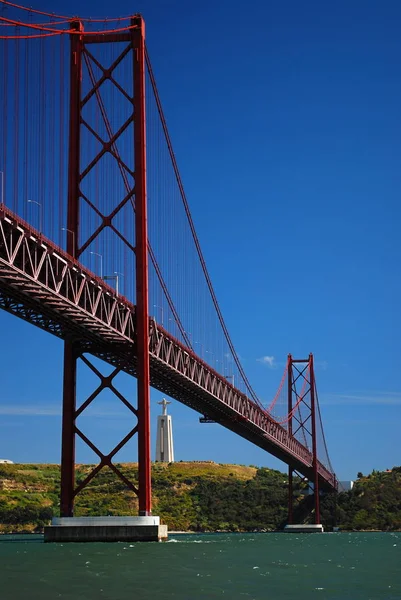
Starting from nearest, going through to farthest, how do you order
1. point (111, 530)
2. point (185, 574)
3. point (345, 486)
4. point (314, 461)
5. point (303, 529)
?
point (185, 574), point (111, 530), point (303, 529), point (314, 461), point (345, 486)

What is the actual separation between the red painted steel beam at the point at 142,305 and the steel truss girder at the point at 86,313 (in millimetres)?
527

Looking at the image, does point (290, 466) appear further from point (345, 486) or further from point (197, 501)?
point (345, 486)

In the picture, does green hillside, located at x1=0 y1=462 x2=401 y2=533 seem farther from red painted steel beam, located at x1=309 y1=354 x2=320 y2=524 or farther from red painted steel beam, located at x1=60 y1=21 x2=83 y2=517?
red painted steel beam, located at x1=60 y1=21 x2=83 y2=517

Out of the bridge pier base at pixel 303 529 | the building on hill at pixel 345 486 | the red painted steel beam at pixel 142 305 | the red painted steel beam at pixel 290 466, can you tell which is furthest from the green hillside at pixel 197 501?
the red painted steel beam at pixel 142 305

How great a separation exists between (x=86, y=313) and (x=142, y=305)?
14.4ft

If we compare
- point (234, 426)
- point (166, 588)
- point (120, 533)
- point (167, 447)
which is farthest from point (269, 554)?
point (167, 447)

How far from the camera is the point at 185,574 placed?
24641 mm

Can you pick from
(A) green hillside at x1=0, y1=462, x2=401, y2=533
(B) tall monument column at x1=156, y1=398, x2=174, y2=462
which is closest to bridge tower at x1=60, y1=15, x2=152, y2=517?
(A) green hillside at x1=0, y1=462, x2=401, y2=533

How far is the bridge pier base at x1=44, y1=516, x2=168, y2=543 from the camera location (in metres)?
38.1

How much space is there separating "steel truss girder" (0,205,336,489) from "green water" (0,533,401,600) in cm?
728

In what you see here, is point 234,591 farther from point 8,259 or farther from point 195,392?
point 195,392

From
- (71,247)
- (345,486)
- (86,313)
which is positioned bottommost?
(86,313)

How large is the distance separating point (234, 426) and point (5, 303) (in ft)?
106

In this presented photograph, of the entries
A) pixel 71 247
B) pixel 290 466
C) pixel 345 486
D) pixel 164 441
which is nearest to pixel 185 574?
pixel 71 247
